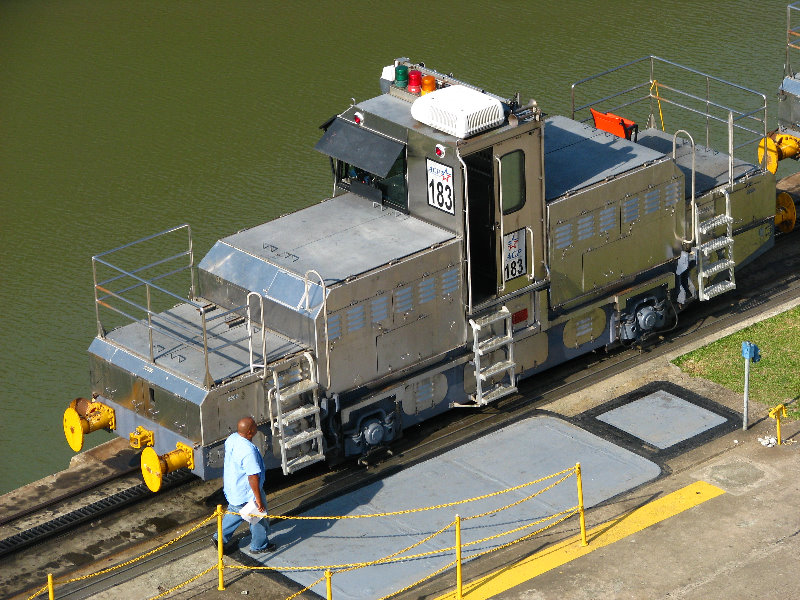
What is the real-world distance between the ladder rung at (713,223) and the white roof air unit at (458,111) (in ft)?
12.4

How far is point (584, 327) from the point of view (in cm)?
2019

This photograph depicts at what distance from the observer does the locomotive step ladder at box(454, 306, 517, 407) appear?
18.8 meters

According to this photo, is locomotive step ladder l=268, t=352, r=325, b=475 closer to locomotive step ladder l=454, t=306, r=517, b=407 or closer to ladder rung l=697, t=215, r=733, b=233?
locomotive step ladder l=454, t=306, r=517, b=407

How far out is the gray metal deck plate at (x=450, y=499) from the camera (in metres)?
16.6

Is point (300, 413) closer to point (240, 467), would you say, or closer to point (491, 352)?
point (240, 467)

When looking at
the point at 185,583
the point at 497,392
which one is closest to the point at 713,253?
the point at 497,392

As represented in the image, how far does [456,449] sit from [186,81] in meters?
13.4

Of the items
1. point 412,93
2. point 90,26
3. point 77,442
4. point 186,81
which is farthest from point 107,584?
point 90,26

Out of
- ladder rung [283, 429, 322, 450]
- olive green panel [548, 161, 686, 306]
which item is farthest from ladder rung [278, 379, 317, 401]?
olive green panel [548, 161, 686, 306]

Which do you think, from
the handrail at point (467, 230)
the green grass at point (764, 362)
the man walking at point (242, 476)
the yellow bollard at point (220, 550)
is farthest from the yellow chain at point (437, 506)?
the green grass at point (764, 362)

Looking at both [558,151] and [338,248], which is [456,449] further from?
[558,151]

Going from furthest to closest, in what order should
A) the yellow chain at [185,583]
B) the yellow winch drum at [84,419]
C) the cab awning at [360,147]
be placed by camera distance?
the cab awning at [360,147] < the yellow winch drum at [84,419] < the yellow chain at [185,583]

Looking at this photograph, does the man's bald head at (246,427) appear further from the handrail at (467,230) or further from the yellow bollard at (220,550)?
the handrail at (467,230)

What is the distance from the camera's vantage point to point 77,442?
17812 millimetres
